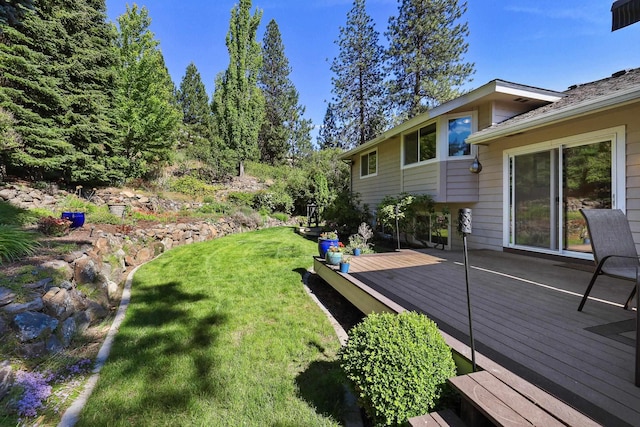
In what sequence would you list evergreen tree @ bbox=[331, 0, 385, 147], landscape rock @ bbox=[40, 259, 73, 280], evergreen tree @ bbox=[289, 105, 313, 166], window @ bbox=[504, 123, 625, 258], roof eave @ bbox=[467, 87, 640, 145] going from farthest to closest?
evergreen tree @ bbox=[289, 105, 313, 166] < evergreen tree @ bbox=[331, 0, 385, 147] < window @ bbox=[504, 123, 625, 258] < roof eave @ bbox=[467, 87, 640, 145] < landscape rock @ bbox=[40, 259, 73, 280]

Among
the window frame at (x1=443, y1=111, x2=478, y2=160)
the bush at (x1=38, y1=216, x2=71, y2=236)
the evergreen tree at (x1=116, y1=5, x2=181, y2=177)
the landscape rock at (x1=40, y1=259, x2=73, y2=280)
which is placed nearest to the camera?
the landscape rock at (x1=40, y1=259, x2=73, y2=280)

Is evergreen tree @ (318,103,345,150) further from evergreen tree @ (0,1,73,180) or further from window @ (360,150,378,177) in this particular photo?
evergreen tree @ (0,1,73,180)

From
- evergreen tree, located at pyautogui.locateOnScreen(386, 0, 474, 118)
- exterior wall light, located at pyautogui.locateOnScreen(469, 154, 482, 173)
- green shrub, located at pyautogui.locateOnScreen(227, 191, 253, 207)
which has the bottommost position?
green shrub, located at pyautogui.locateOnScreen(227, 191, 253, 207)

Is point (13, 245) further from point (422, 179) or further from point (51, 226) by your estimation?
point (422, 179)

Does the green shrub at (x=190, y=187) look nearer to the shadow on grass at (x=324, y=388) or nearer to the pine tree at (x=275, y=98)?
the pine tree at (x=275, y=98)

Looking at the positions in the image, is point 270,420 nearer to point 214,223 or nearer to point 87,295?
point 87,295

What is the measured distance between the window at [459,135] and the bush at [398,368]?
6129mm

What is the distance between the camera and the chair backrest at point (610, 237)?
2.80m

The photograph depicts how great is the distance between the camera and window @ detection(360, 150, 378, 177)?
11078 millimetres

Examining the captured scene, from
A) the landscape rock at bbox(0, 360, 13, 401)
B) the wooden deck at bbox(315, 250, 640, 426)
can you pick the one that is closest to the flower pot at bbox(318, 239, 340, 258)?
the wooden deck at bbox(315, 250, 640, 426)

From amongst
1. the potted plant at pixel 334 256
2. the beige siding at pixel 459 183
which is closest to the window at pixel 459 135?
the beige siding at pixel 459 183

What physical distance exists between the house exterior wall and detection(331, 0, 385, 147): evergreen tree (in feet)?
44.8

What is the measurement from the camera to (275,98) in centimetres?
2573

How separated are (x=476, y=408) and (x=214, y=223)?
10878 millimetres
